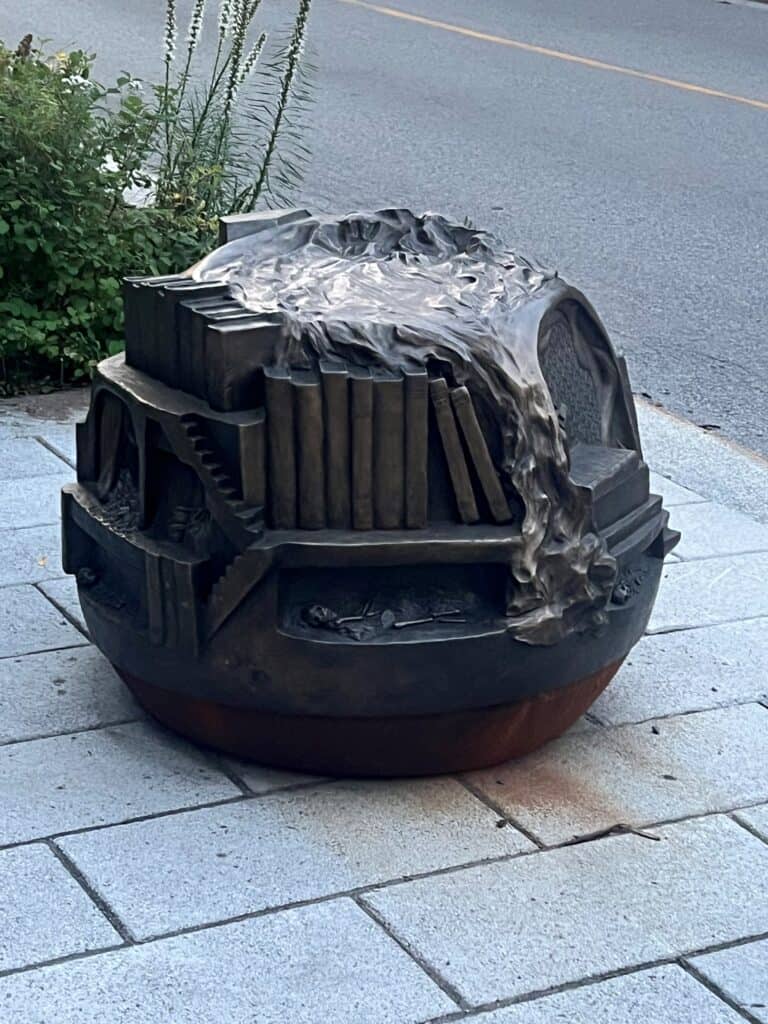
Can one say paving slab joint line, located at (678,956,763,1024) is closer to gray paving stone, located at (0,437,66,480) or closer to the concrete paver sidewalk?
the concrete paver sidewalk

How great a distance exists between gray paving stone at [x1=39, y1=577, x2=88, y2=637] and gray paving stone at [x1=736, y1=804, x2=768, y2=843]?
1.72 m

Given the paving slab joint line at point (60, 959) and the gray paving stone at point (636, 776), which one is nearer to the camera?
the paving slab joint line at point (60, 959)

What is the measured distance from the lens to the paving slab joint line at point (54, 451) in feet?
17.6

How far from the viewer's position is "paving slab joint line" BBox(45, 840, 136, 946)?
286cm

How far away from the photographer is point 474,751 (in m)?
3.36

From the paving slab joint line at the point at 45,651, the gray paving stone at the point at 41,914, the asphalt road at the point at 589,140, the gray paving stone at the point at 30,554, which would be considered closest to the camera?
the gray paving stone at the point at 41,914

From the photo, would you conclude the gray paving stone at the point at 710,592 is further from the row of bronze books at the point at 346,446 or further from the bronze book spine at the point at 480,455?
the row of bronze books at the point at 346,446

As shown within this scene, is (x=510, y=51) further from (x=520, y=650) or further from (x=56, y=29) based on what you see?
(x=520, y=650)

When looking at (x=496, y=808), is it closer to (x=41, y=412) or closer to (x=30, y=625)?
(x=30, y=625)

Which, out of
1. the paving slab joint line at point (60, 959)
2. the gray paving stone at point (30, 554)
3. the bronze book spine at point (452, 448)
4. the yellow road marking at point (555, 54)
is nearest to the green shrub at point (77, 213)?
the gray paving stone at point (30, 554)

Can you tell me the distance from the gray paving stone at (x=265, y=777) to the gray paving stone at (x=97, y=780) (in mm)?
41

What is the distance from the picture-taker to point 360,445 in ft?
10.00

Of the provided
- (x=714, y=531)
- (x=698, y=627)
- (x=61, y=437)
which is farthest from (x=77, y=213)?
(x=698, y=627)

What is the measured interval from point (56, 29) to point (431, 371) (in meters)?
11.5
